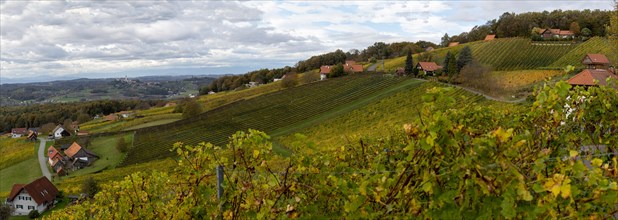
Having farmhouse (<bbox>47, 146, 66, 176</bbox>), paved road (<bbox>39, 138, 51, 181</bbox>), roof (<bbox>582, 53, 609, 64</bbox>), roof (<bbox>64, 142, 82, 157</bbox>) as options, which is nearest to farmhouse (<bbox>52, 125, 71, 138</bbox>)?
paved road (<bbox>39, 138, 51, 181</bbox>)

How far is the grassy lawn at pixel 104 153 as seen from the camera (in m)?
47.5

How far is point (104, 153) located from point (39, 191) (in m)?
16.1

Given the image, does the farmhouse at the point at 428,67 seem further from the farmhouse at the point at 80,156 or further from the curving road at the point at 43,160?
the curving road at the point at 43,160

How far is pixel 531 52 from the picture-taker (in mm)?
67750

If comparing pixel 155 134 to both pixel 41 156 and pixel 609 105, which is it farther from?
pixel 609 105

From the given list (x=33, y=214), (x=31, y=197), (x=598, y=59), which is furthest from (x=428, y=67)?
(x=33, y=214)

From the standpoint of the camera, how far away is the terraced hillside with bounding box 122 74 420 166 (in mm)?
49156

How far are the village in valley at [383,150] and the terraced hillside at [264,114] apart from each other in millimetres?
369

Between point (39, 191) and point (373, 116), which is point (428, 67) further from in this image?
point (39, 191)

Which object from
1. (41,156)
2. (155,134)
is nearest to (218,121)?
(155,134)

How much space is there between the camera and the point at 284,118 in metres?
52.6

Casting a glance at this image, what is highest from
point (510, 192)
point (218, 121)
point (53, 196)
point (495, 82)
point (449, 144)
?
point (449, 144)

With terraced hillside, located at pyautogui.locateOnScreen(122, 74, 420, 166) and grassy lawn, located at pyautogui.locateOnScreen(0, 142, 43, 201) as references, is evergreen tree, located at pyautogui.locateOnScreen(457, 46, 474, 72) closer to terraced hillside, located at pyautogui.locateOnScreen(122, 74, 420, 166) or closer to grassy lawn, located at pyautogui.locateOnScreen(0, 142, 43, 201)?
terraced hillside, located at pyautogui.locateOnScreen(122, 74, 420, 166)

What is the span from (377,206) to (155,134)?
56.9 m
